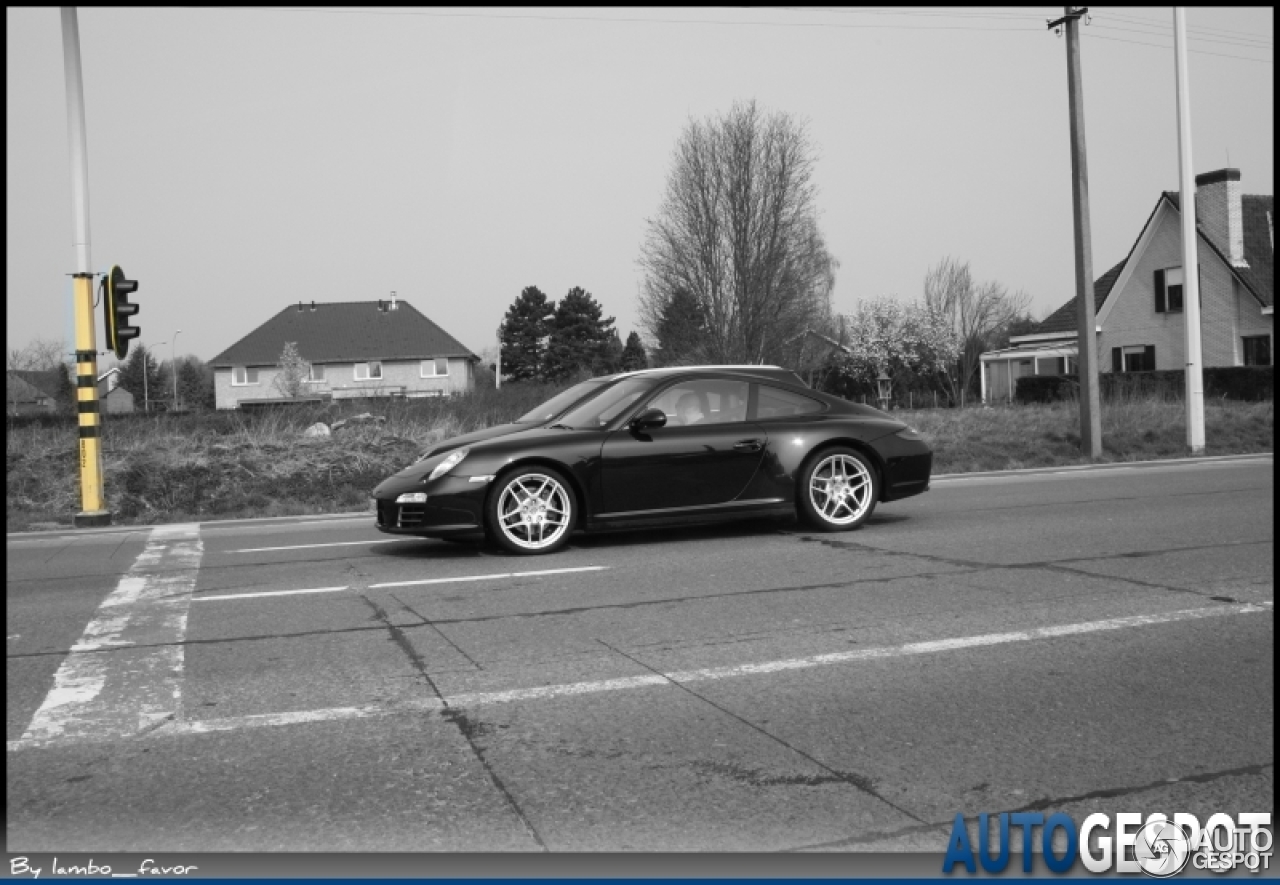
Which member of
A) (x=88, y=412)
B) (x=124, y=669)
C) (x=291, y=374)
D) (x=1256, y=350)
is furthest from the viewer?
(x=291, y=374)

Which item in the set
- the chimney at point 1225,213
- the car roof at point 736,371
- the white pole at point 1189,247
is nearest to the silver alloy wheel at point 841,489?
the car roof at point 736,371

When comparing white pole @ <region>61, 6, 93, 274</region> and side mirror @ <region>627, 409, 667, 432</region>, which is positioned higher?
white pole @ <region>61, 6, 93, 274</region>

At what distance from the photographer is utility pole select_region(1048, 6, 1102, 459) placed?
61.2 ft

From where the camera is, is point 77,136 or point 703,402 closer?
point 703,402

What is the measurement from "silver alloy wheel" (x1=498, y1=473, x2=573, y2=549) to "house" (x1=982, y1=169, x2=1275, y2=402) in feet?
103

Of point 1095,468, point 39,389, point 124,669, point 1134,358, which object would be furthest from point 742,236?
point 39,389

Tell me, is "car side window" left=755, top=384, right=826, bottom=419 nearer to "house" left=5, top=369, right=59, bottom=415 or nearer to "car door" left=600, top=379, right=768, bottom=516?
"car door" left=600, top=379, right=768, bottom=516

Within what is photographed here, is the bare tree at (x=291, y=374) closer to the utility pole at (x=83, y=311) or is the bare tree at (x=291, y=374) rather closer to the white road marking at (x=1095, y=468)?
the utility pole at (x=83, y=311)

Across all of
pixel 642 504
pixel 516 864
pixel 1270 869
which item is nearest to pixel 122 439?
pixel 642 504

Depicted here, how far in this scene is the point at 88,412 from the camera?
13.0 m

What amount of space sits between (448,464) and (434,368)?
7150 cm

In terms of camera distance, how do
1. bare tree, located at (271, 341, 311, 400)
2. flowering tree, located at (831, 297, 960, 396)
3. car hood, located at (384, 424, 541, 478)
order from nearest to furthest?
car hood, located at (384, 424, 541, 478) → flowering tree, located at (831, 297, 960, 396) → bare tree, located at (271, 341, 311, 400)

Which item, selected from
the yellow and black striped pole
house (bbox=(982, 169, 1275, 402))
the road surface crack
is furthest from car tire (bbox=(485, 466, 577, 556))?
house (bbox=(982, 169, 1275, 402))

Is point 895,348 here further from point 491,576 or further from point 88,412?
point 491,576
